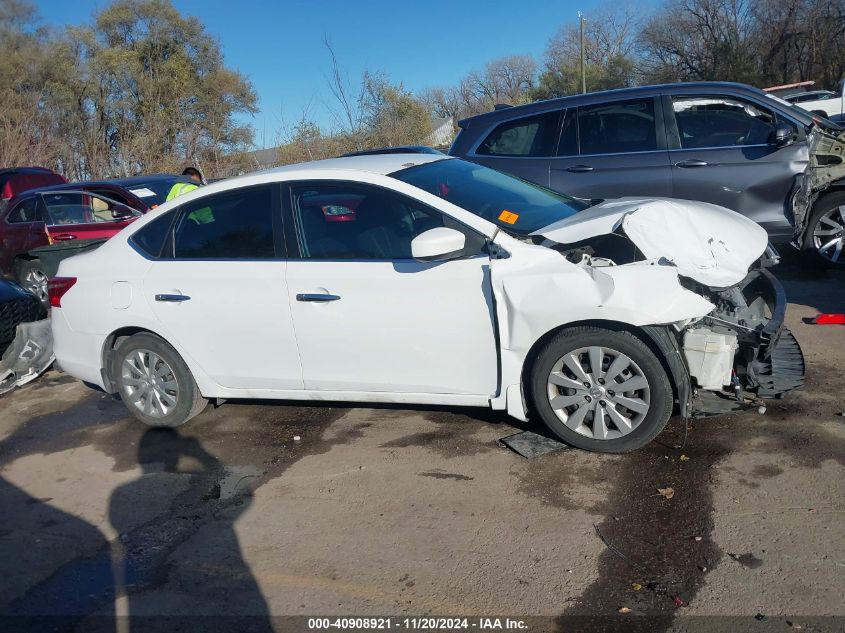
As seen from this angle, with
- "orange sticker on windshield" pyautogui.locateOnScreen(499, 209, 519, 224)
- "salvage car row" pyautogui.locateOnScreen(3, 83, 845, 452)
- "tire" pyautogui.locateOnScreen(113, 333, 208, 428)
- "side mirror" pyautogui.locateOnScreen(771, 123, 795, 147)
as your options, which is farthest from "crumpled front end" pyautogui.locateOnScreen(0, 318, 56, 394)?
"side mirror" pyautogui.locateOnScreen(771, 123, 795, 147)

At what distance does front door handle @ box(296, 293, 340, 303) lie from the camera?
180 inches

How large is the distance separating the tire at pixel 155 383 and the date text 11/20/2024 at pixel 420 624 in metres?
2.51

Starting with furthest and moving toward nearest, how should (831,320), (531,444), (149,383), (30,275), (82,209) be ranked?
(30,275) < (82,209) < (831,320) < (149,383) < (531,444)

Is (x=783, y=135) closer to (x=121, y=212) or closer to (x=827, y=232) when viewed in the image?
(x=827, y=232)

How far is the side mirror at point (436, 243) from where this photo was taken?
13.4 feet

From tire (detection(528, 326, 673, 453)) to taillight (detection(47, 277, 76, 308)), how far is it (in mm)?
3386

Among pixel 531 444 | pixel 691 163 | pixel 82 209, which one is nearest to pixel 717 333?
pixel 531 444

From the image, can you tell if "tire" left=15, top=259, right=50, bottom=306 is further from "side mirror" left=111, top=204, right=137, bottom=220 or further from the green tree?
the green tree

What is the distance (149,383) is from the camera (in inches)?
209

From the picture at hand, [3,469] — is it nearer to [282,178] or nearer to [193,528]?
[193,528]

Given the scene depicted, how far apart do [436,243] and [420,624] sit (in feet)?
6.30

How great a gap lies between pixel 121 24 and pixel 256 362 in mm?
31661

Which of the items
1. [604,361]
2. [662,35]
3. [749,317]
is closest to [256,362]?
[604,361]

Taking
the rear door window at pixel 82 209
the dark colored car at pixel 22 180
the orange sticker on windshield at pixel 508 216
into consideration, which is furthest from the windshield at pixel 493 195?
the dark colored car at pixel 22 180
